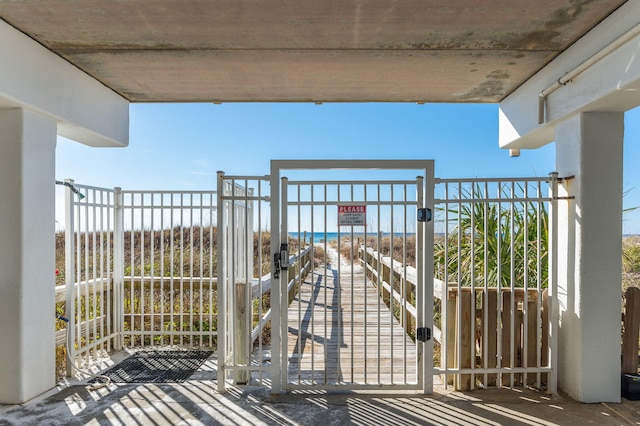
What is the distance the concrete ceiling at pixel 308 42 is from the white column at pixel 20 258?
87 cm

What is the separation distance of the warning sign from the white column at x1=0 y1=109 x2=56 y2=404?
2.62 meters

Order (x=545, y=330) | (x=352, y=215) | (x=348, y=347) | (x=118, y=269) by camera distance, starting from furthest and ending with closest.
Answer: (x=118, y=269) < (x=348, y=347) < (x=545, y=330) < (x=352, y=215)

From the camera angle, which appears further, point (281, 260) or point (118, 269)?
point (118, 269)

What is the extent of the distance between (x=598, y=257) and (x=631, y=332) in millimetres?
836

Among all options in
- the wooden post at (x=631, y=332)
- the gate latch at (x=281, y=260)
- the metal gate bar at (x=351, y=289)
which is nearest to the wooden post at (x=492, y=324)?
the metal gate bar at (x=351, y=289)

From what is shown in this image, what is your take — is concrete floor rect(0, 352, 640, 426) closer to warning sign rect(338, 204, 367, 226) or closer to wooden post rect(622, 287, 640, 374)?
wooden post rect(622, 287, 640, 374)

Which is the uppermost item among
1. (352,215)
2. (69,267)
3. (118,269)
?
(352,215)

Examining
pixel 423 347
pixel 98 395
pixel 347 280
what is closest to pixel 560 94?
pixel 423 347

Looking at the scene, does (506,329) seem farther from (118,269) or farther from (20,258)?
(118,269)

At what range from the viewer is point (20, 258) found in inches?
125

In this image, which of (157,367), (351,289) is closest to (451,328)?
(351,289)

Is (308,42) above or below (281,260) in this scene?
above

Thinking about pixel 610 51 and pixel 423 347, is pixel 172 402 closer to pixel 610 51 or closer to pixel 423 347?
pixel 423 347

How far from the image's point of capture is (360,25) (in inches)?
115
